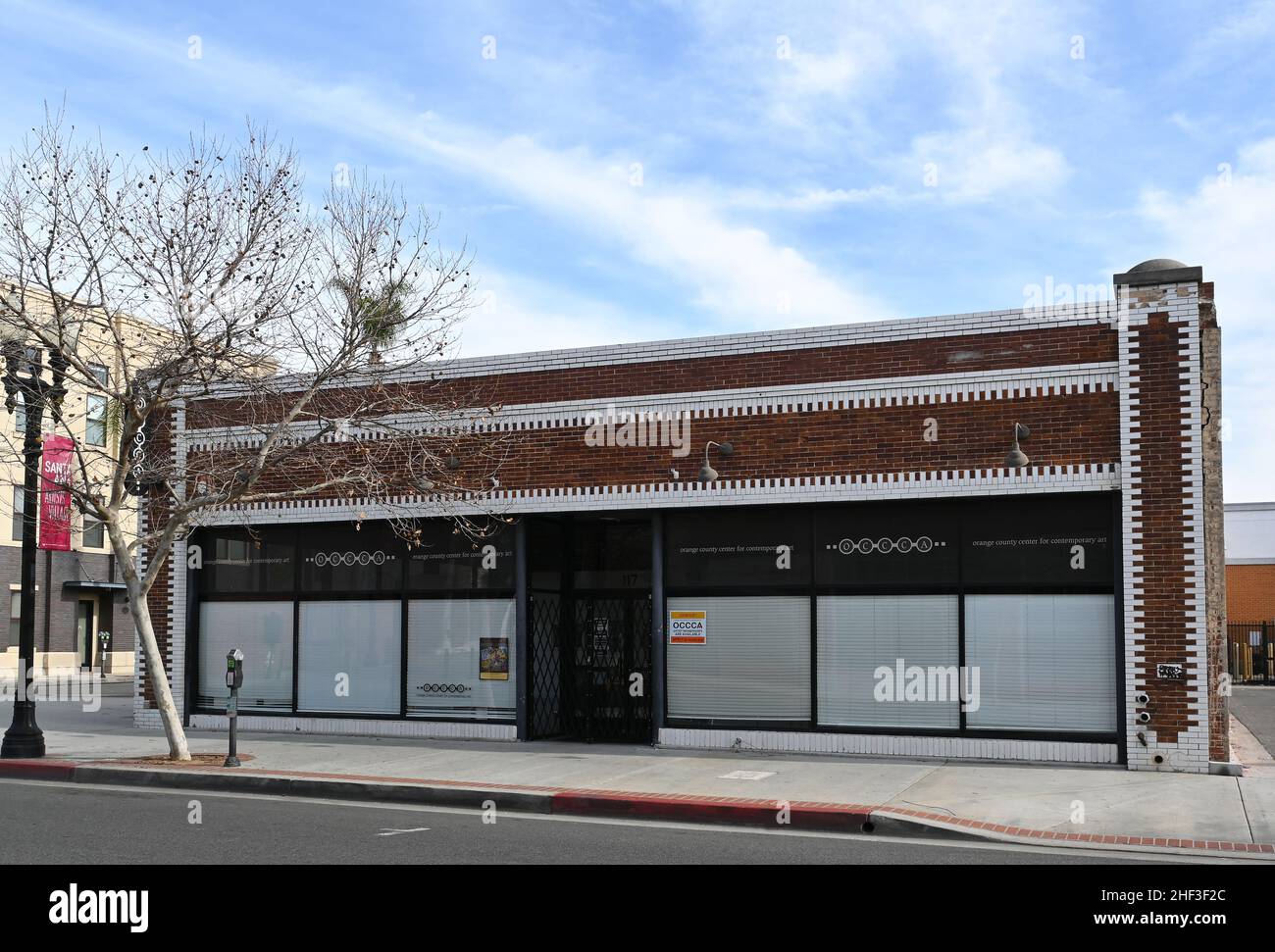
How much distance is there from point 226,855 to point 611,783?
4.79m

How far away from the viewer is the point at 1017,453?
14734mm

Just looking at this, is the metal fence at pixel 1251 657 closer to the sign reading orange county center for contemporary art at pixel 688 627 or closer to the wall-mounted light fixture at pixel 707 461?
the sign reading orange county center for contemporary art at pixel 688 627

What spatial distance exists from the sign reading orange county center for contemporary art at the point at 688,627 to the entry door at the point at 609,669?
86cm

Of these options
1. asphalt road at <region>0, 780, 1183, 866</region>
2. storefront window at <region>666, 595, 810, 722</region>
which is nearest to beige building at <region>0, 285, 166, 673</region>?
storefront window at <region>666, 595, 810, 722</region>

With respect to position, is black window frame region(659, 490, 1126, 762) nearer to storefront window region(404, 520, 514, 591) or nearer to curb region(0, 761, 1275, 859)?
storefront window region(404, 520, 514, 591)

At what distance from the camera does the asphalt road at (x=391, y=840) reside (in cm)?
970

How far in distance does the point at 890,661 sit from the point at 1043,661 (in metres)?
1.80

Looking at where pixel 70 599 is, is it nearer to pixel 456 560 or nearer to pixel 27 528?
pixel 27 528

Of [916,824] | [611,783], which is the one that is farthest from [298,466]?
[916,824]

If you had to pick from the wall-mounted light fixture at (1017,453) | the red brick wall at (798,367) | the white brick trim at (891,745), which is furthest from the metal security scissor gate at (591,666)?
the wall-mounted light fixture at (1017,453)

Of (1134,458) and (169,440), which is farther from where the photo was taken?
(169,440)

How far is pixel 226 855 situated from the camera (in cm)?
959
